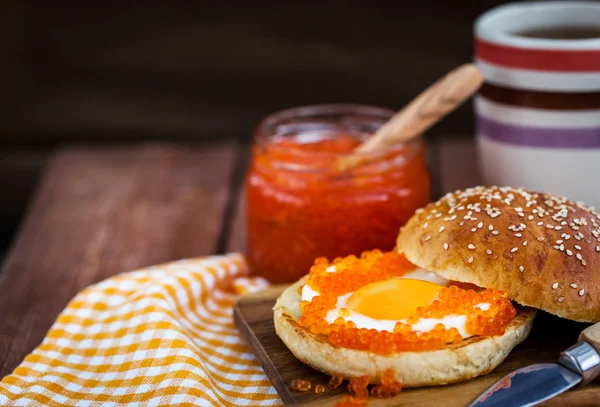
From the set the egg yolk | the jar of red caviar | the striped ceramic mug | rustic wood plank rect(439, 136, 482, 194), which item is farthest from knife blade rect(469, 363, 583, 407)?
rustic wood plank rect(439, 136, 482, 194)

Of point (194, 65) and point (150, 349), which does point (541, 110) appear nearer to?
point (150, 349)

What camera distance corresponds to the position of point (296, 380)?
1.72m

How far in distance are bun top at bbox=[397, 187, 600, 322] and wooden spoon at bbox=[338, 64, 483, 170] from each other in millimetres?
362

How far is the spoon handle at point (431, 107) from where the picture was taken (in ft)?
7.29

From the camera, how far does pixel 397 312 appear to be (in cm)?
170

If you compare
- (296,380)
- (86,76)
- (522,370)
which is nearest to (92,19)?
(86,76)

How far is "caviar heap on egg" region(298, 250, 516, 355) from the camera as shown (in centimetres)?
164

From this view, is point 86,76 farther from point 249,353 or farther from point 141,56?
point 249,353

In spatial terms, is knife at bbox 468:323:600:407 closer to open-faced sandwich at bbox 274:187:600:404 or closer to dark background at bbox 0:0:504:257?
open-faced sandwich at bbox 274:187:600:404

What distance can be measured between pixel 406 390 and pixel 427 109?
33.4 inches

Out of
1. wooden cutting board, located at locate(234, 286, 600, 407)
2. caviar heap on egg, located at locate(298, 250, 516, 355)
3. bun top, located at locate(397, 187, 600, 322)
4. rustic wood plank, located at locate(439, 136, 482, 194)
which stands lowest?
rustic wood plank, located at locate(439, 136, 482, 194)

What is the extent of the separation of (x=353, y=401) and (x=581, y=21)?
1.41m

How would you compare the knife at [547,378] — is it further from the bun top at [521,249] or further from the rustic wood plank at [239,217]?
the rustic wood plank at [239,217]

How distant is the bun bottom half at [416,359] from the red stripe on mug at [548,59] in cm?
79
